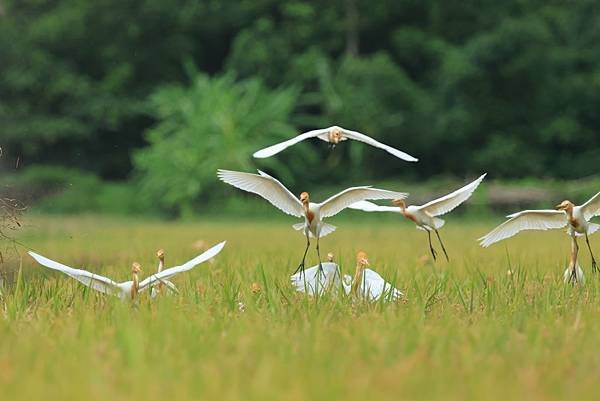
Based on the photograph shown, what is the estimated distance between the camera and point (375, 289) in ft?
14.3

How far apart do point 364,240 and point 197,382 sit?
7.77 m

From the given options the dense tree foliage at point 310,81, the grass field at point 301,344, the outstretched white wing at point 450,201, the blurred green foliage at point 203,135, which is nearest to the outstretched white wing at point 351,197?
the outstretched white wing at point 450,201

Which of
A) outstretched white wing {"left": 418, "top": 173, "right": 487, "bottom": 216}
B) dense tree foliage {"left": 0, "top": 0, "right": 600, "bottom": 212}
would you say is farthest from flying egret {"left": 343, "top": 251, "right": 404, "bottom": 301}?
dense tree foliage {"left": 0, "top": 0, "right": 600, "bottom": 212}

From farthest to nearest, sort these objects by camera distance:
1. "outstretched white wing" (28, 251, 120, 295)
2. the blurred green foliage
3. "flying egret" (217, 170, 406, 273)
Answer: the blurred green foliage < "flying egret" (217, 170, 406, 273) < "outstretched white wing" (28, 251, 120, 295)

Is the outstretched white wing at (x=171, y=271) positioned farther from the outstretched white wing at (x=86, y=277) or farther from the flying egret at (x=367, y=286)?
the flying egret at (x=367, y=286)

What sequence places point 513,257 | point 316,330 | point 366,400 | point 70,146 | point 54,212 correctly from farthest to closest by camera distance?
point 70,146
point 54,212
point 513,257
point 316,330
point 366,400

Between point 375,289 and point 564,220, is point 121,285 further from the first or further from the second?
point 564,220

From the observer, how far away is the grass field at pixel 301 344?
101 inches

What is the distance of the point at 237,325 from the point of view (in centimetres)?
346

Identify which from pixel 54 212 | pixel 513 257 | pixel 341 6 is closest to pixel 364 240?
pixel 513 257

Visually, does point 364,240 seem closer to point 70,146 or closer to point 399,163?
point 399,163

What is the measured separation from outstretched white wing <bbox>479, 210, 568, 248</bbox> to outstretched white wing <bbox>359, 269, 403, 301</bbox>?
63 centimetres

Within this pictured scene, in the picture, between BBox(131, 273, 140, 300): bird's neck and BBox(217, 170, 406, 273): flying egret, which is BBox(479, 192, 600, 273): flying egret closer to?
BBox(217, 170, 406, 273): flying egret

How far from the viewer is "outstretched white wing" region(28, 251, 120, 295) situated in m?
3.93
